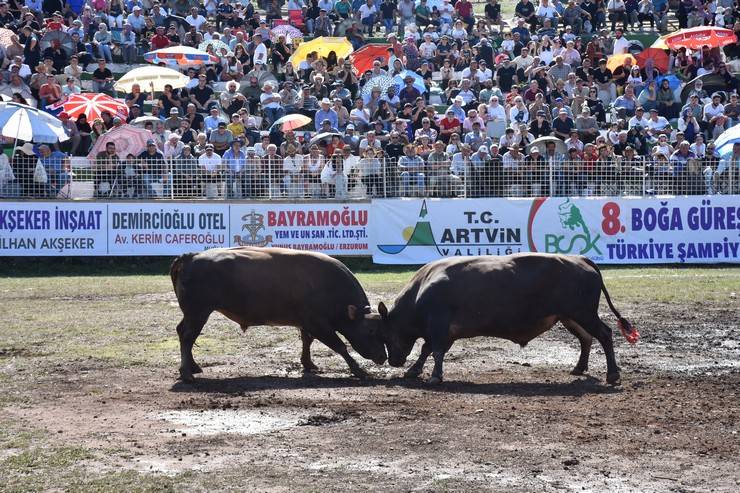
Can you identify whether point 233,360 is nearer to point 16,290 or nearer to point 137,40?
point 16,290

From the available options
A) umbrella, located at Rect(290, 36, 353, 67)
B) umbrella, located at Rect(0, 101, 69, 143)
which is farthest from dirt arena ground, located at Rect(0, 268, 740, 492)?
umbrella, located at Rect(290, 36, 353, 67)

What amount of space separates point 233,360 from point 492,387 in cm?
368

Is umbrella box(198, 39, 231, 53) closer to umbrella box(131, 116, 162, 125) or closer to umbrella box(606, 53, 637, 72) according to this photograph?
umbrella box(131, 116, 162, 125)

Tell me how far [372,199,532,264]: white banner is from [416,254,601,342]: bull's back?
1231cm

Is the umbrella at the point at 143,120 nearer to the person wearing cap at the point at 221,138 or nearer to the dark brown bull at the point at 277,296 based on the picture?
the person wearing cap at the point at 221,138

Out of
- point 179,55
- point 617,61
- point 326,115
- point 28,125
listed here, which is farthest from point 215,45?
point 617,61

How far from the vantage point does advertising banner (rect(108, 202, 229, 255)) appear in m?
25.7

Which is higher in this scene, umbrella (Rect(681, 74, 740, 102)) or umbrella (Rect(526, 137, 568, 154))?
umbrella (Rect(681, 74, 740, 102))

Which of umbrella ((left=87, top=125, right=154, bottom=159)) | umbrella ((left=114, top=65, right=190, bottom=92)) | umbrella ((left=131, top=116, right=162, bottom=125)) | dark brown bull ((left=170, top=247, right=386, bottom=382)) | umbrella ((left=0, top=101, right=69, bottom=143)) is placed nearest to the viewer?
dark brown bull ((left=170, top=247, right=386, bottom=382))

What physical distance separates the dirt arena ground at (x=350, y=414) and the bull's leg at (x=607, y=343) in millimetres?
152

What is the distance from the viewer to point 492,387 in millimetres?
12961

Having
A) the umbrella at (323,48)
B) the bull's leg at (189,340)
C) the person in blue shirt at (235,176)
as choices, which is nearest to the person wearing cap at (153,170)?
the person in blue shirt at (235,176)

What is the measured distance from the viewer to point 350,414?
37.4ft

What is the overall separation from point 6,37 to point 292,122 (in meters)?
9.34
